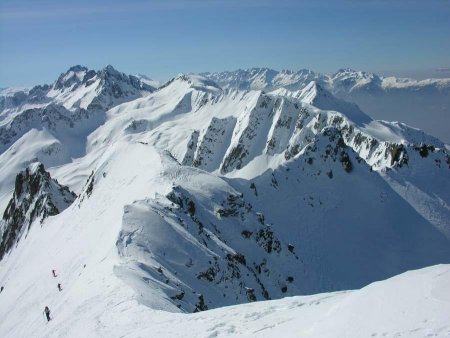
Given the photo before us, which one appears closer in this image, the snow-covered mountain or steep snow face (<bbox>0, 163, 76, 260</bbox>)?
the snow-covered mountain

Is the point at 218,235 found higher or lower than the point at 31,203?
lower

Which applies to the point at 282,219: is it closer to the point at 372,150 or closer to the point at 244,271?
the point at 244,271

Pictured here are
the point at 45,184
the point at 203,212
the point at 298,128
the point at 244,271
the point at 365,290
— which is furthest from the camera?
the point at 298,128

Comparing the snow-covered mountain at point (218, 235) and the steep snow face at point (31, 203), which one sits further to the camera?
the steep snow face at point (31, 203)

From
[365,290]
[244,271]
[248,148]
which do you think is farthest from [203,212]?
[248,148]

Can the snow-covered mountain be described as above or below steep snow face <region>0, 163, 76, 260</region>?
below

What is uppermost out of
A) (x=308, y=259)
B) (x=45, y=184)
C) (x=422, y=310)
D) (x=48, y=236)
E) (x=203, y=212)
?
(x=45, y=184)

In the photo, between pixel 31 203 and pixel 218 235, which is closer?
pixel 218 235

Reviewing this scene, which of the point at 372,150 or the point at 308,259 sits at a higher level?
the point at 372,150
